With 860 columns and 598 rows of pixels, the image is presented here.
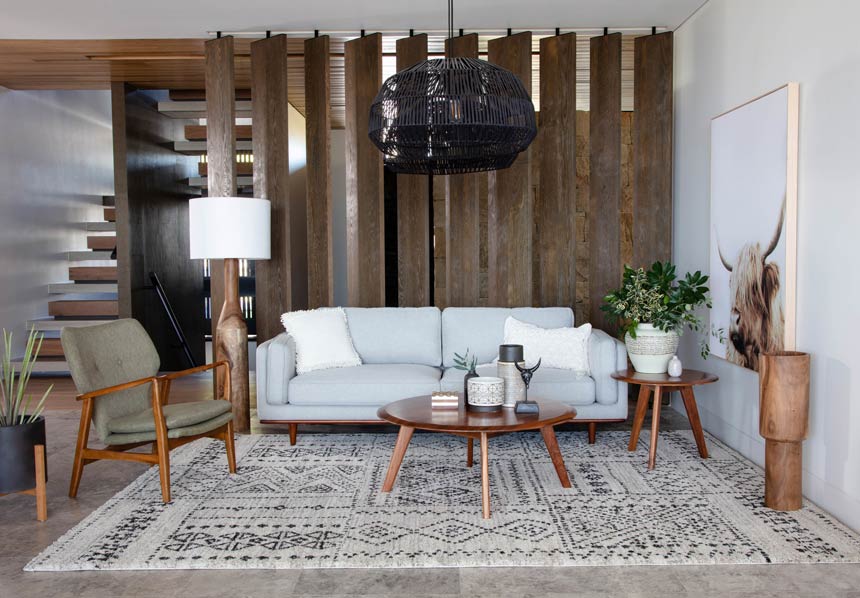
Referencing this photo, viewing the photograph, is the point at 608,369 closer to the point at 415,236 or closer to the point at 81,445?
the point at 415,236

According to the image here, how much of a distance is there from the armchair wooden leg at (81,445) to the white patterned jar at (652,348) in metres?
2.90

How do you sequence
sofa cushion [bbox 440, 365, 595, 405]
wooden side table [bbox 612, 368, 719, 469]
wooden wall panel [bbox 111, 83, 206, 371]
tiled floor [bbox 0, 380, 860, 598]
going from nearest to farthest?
tiled floor [bbox 0, 380, 860, 598]
wooden side table [bbox 612, 368, 719, 469]
sofa cushion [bbox 440, 365, 595, 405]
wooden wall panel [bbox 111, 83, 206, 371]

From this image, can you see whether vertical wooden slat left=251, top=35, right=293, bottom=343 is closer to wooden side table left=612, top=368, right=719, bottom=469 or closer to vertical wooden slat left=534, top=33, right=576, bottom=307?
vertical wooden slat left=534, top=33, right=576, bottom=307

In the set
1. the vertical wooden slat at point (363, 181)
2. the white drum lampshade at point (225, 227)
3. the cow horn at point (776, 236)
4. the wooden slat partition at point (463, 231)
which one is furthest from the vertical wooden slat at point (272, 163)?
the cow horn at point (776, 236)

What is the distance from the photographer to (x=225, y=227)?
4758 millimetres

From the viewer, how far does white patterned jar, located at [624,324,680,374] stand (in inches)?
167

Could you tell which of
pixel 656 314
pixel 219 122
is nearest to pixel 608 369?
pixel 656 314

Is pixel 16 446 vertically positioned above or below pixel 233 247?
below

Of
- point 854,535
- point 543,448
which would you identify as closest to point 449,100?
point 543,448

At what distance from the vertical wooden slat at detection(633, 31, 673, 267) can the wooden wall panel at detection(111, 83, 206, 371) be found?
4.77 meters

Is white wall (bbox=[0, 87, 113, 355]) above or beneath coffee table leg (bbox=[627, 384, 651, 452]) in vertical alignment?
above

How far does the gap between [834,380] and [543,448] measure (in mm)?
1640

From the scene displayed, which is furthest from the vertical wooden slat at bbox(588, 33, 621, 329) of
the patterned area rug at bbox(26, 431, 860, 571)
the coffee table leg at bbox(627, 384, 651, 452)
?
the patterned area rug at bbox(26, 431, 860, 571)

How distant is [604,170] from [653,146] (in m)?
0.39
